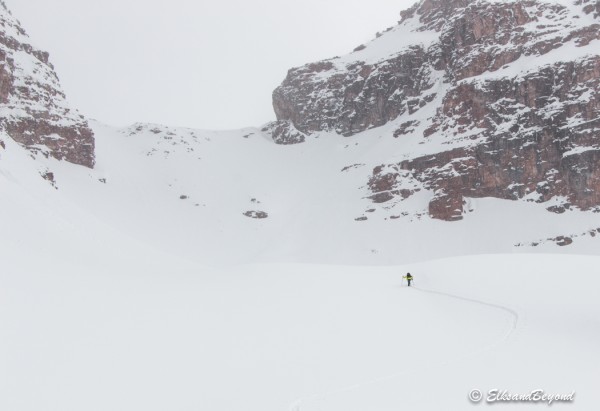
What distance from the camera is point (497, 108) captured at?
7769 centimetres

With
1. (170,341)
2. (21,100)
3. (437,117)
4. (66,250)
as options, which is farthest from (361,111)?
(170,341)

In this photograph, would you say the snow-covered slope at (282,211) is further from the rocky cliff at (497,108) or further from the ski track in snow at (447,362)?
the ski track in snow at (447,362)

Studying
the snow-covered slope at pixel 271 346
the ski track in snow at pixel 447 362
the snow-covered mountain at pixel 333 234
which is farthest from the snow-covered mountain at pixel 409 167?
the snow-covered slope at pixel 271 346

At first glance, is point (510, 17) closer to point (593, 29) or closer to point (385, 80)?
point (593, 29)

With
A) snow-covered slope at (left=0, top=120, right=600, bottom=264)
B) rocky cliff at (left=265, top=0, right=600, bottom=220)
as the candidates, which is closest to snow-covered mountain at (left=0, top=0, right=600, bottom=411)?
rocky cliff at (left=265, top=0, right=600, bottom=220)

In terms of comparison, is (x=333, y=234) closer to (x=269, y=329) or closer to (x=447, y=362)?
(x=269, y=329)

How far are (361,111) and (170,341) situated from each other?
338 feet

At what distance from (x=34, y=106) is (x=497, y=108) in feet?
261

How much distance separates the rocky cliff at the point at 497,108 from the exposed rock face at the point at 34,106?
173 feet

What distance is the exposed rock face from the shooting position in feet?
215

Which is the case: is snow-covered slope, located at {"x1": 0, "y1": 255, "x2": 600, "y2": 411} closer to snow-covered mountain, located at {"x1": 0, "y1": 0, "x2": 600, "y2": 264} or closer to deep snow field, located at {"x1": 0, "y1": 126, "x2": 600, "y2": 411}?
deep snow field, located at {"x1": 0, "y1": 126, "x2": 600, "y2": 411}

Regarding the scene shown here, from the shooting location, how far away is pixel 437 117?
281 feet

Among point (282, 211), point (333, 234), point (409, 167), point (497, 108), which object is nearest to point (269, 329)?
point (333, 234)

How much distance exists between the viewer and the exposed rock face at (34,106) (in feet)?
215
